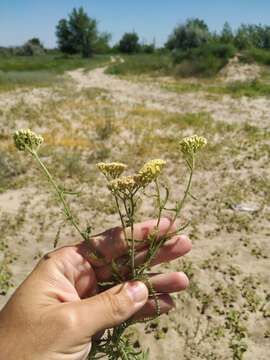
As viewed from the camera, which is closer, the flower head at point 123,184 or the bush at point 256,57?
the flower head at point 123,184

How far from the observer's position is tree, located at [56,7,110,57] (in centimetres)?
8188

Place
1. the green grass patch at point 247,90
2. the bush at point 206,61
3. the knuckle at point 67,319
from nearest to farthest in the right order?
1. the knuckle at point 67,319
2. the green grass patch at point 247,90
3. the bush at point 206,61

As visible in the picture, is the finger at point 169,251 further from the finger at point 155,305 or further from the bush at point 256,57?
the bush at point 256,57

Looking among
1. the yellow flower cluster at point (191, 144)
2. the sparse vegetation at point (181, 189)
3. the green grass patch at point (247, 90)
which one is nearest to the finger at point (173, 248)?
the yellow flower cluster at point (191, 144)

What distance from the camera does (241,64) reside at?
3722 centimetres

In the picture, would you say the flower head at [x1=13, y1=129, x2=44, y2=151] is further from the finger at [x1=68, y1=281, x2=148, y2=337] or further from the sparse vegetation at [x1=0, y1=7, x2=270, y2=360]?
the finger at [x1=68, y1=281, x2=148, y2=337]

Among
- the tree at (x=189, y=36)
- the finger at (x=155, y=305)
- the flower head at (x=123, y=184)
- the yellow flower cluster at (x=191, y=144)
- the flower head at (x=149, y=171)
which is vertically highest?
the tree at (x=189, y=36)

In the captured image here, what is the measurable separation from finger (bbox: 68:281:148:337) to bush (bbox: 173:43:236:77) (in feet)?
118

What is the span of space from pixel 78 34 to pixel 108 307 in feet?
282

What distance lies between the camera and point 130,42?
275ft

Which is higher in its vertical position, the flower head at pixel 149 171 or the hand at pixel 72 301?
the flower head at pixel 149 171

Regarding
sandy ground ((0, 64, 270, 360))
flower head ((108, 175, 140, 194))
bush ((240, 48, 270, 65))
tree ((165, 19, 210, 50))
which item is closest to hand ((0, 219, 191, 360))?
flower head ((108, 175, 140, 194))

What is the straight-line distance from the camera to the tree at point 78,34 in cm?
8188

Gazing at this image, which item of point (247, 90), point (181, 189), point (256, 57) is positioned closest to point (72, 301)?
point (181, 189)
